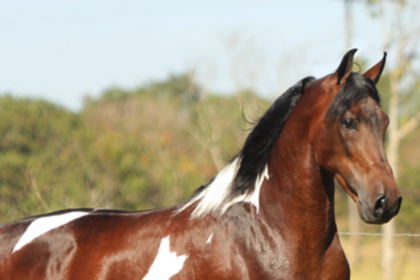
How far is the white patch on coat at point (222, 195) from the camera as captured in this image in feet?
10.2

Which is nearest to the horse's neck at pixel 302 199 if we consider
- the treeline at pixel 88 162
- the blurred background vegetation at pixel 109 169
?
the blurred background vegetation at pixel 109 169

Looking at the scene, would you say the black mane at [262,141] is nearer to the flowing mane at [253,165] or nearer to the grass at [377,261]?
the flowing mane at [253,165]

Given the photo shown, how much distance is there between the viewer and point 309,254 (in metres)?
2.84

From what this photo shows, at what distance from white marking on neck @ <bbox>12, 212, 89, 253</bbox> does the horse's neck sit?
158 cm

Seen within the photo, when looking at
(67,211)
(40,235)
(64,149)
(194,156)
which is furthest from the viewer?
(194,156)

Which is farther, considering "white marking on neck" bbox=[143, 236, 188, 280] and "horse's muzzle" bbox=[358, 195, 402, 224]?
"white marking on neck" bbox=[143, 236, 188, 280]

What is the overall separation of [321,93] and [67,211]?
2.19 meters

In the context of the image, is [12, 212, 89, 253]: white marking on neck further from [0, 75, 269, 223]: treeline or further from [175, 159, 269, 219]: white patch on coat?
[0, 75, 269, 223]: treeline

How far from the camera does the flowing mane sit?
10.2 ft

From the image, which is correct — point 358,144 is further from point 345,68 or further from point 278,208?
point 278,208

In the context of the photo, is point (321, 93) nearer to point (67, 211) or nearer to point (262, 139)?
point (262, 139)

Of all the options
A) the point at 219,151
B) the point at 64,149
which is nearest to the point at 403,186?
the point at 219,151

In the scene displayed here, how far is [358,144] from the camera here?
8.63 feet

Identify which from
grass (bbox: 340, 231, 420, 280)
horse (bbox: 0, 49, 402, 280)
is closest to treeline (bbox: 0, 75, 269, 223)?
grass (bbox: 340, 231, 420, 280)
